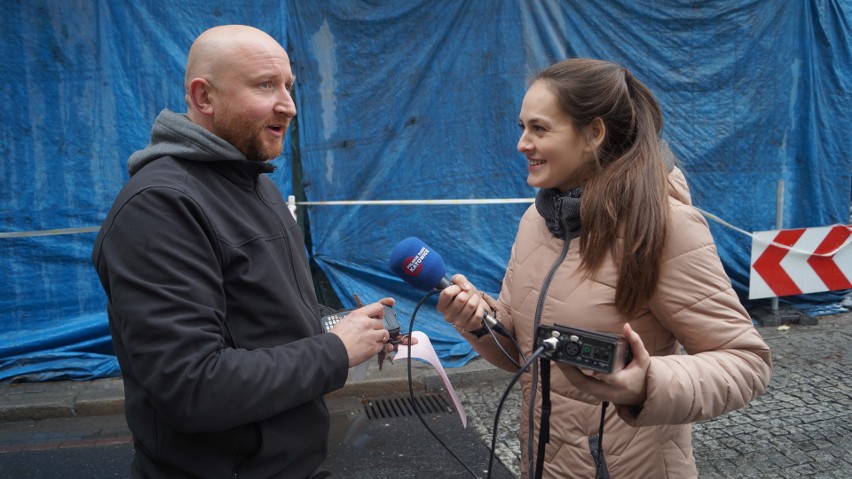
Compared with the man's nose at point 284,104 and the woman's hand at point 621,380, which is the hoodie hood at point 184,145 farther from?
the woman's hand at point 621,380

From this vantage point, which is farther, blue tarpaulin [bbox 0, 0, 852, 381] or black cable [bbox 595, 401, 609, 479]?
blue tarpaulin [bbox 0, 0, 852, 381]

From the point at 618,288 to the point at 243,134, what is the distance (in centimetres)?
110

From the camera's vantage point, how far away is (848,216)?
22.3ft

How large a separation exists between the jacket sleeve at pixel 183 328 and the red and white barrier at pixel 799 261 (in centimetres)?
597

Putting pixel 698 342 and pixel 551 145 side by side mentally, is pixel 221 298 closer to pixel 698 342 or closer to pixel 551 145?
pixel 551 145

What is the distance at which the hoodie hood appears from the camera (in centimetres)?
168

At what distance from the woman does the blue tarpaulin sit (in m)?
3.66

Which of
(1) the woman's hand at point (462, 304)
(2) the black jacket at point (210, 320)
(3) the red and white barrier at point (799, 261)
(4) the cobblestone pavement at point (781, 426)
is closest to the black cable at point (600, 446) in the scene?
(1) the woman's hand at point (462, 304)

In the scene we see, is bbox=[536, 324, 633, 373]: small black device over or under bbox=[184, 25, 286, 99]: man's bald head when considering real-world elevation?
under

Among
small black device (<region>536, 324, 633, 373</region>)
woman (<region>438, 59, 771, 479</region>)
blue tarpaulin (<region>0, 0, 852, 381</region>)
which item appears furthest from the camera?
blue tarpaulin (<region>0, 0, 852, 381</region>)

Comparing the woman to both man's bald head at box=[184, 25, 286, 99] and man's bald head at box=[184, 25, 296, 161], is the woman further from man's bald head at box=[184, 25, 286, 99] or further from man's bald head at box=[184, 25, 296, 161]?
man's bald head at box=[184, 25, 286, 99]

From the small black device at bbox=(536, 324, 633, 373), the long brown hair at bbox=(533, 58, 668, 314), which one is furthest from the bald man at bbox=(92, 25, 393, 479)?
the long brown hair at bbox=(533, 58, 668, 314)

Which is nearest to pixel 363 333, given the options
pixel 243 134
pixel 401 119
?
pixel 243 134

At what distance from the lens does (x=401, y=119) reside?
226 inches
